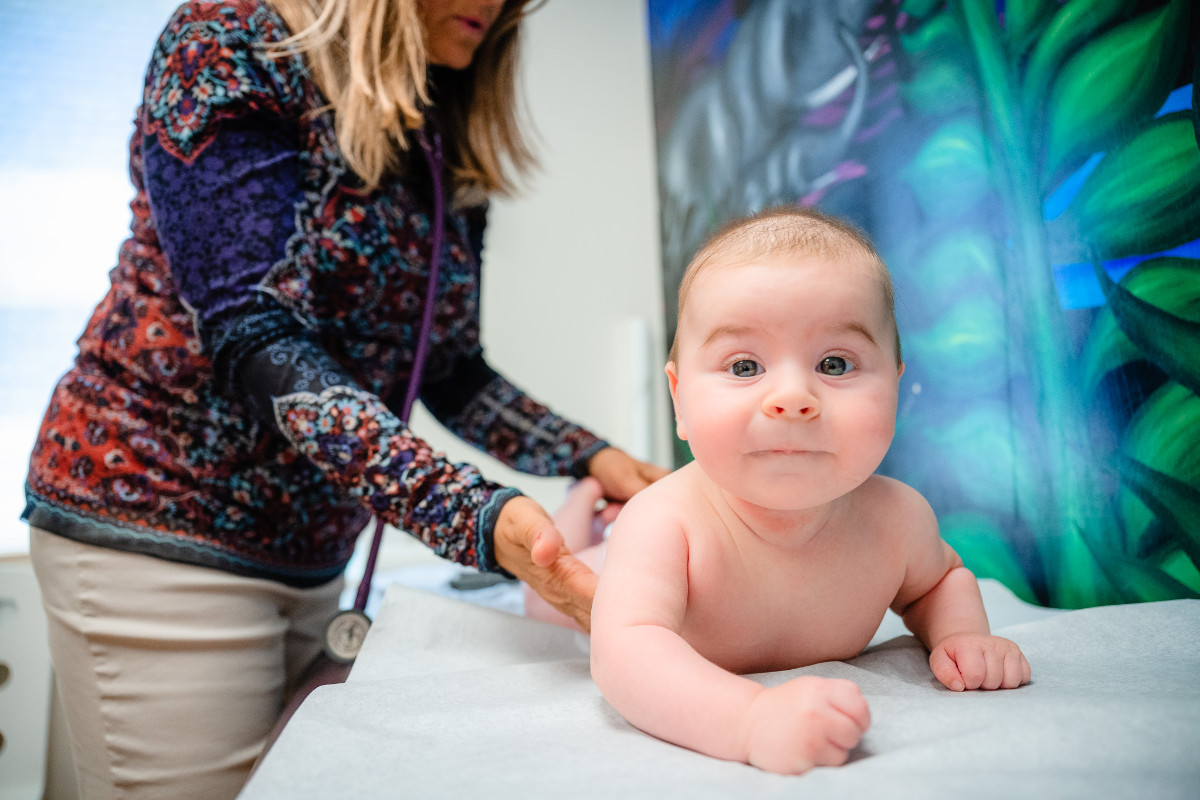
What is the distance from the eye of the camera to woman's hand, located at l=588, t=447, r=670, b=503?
974 millimetres

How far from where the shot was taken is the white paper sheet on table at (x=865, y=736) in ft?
1.28

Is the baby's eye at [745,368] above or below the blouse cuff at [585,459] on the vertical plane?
above

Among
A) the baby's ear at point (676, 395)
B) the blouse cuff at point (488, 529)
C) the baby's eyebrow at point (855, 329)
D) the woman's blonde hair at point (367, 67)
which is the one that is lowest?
the blouse cuff at point (488, 529)

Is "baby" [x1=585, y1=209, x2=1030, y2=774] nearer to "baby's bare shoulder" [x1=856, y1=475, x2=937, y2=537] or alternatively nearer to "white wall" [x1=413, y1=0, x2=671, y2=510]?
"baby's bare shoulder" [x1=856, y1=475, x2=937, y2=537]

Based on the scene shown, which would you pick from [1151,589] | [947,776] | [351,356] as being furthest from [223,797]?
[1151,589]

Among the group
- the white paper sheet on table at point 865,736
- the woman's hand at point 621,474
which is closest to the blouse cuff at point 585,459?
the woman's hand at point 621,474

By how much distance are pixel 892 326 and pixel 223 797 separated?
88 cm

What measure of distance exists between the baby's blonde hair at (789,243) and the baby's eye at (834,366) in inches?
2.5

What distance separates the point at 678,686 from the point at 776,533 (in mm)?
176

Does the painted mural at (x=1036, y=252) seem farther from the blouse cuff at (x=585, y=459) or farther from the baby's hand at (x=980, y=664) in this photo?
the blouse cuff at (x=585, y=459)

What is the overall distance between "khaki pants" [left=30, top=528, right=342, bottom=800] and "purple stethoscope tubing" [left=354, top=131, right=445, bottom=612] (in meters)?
0.16

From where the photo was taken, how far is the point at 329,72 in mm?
895

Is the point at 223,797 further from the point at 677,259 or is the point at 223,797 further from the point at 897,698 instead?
the point at 677,259

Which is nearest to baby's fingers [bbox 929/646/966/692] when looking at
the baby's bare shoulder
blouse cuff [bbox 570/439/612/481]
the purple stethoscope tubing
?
the baby's bare shoulder
